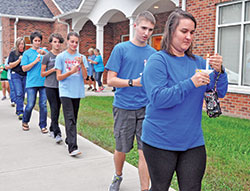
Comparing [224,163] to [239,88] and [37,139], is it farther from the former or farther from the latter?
[239,88]

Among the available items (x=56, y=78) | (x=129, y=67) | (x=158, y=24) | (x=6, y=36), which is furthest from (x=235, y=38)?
(x=6, y=36)

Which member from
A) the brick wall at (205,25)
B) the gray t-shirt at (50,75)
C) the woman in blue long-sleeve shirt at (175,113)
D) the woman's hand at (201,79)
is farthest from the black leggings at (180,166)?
the brick wall at (205,25)

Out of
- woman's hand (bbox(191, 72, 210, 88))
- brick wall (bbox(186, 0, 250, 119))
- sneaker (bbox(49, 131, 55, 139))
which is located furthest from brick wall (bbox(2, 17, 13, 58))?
woman's hand (bbox(191, 72, 210, 88))

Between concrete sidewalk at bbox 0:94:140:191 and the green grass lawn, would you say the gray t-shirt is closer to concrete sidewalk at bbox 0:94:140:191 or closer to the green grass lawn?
concrete sidewalk at bbox 0:94:140:191

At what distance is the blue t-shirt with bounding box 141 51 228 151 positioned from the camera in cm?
229

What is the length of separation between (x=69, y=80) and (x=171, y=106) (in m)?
3.19

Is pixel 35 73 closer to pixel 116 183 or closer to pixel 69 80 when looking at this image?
pixel 69 80

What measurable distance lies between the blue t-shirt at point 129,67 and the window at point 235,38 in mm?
6047

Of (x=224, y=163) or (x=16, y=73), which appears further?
(x=16, y=73)

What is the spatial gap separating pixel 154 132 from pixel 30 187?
7.44 ft

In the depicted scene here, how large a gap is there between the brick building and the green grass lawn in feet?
4.30

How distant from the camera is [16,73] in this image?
8195mm

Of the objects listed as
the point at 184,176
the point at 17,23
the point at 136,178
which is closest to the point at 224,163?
the point at 136,178

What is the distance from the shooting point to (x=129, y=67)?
3.57 meters
